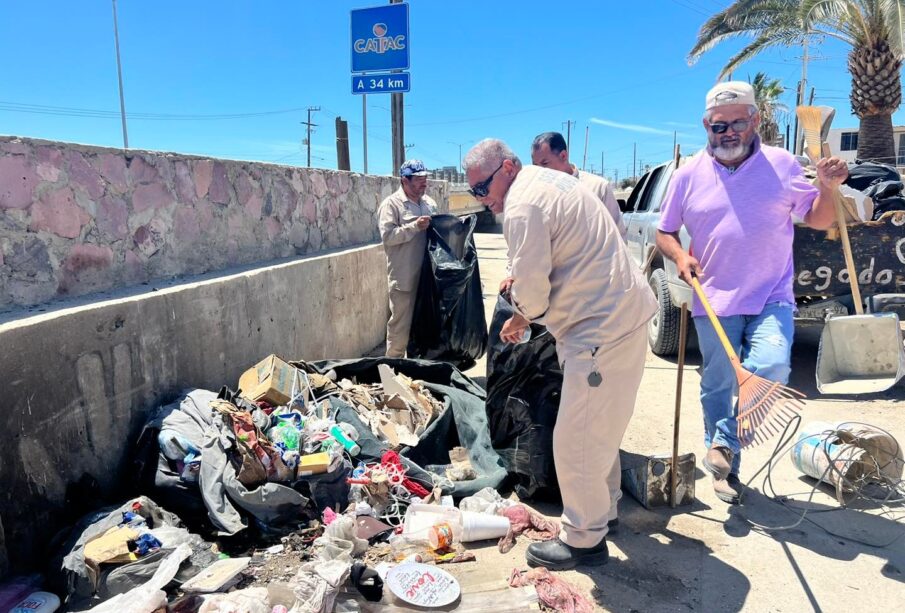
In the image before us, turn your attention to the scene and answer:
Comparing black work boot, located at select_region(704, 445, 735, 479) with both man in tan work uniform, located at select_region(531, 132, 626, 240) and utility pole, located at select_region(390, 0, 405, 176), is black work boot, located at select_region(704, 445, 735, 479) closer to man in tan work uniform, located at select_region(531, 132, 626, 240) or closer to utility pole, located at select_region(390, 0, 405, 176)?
man in tan work uniform, located at select_region(531, 132, 626, 240)

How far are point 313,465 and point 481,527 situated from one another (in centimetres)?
85

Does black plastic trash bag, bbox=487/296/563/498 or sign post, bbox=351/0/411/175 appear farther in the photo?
sign post, bbox=351/0/411/175

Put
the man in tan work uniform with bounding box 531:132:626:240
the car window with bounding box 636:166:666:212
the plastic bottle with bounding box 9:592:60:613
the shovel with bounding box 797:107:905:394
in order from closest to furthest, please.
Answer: the plastic bottle with bounding box 9:592:60:613 < the man in tan work uniform with bounding box 531:132:626:240 < the shovel with bounding box 797:107:905:394 < the car window with bounding box 636:166:666:212

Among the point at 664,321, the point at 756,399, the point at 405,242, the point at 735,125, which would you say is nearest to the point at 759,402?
the point at 756,399

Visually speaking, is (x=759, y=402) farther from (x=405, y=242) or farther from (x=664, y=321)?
(x=664, y=321)

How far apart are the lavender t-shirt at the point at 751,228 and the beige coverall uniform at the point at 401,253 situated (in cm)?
243

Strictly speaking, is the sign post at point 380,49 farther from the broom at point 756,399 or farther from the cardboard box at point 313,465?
the broom at point 756,399

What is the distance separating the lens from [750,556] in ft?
9.02

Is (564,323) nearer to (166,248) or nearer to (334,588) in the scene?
(334,588)

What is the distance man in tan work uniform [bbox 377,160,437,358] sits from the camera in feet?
16.6

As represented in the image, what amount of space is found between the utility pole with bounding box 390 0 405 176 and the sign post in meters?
1.27

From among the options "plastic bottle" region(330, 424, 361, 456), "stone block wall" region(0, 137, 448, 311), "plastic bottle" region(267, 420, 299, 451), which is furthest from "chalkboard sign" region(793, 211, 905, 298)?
"stone block wall" region(0, 137, 448, 311)

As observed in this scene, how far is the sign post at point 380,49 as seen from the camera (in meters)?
7.59

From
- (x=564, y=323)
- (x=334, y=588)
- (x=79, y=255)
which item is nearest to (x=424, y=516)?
(x=334, y=588)
